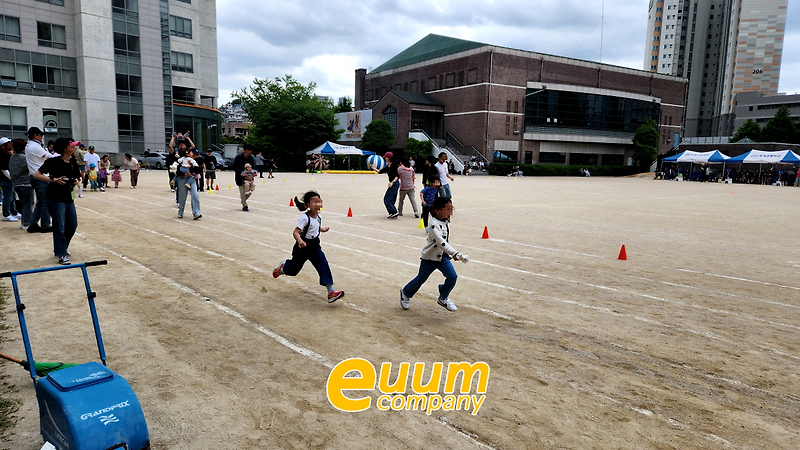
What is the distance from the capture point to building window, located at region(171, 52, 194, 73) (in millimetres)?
55125

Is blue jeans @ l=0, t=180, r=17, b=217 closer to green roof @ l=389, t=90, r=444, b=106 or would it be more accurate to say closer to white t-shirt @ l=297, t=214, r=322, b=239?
white t-shirt @ l=297, t=214, r=322, b=239

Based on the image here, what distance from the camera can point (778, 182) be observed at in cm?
4753

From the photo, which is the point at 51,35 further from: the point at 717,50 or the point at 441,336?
the point at 717,50

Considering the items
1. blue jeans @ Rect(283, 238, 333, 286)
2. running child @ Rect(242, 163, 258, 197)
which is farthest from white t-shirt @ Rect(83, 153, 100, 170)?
blue jeans @ Rect(283, 238, 333, 286)

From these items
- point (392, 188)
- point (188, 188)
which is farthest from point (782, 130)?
point (188, 188)

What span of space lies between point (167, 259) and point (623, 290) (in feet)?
23.8

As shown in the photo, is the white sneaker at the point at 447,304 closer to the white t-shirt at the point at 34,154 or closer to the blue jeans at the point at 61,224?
the blue jeans at the point at 61,224

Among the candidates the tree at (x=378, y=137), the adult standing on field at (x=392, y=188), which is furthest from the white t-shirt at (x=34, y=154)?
the tree at (x=378, y=137)

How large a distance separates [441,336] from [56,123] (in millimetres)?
49757

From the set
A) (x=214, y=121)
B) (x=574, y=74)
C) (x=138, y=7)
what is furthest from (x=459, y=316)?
(x=574, y=74)

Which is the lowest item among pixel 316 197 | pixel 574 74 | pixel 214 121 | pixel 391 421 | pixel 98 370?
pixel 391 421

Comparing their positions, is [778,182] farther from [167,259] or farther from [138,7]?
[138,7]

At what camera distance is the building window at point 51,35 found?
42.7 metres

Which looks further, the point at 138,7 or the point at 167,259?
the point at 138,7
